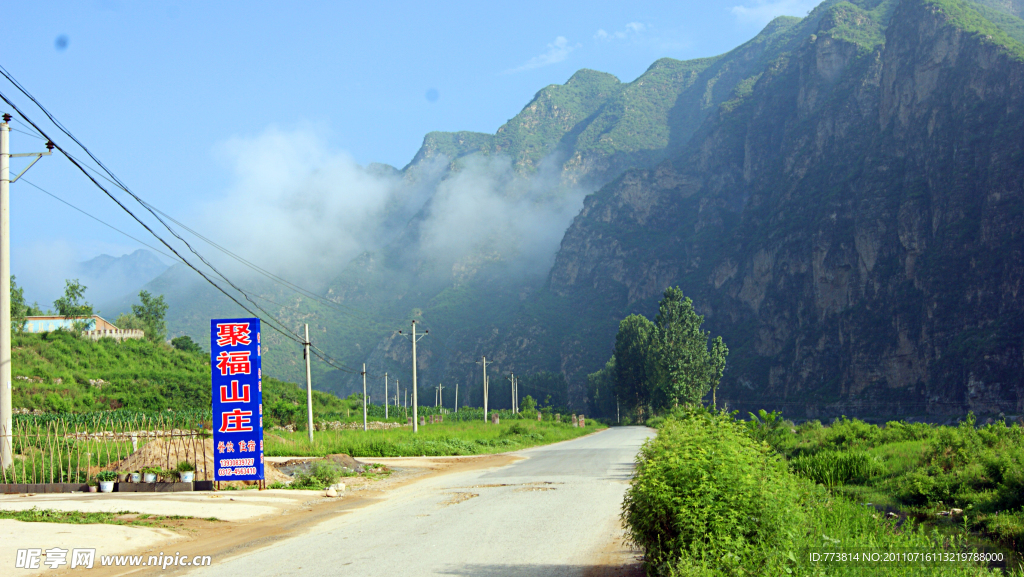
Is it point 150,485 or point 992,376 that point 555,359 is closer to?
point 992,376

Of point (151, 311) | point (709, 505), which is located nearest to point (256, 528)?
point (709, 505)

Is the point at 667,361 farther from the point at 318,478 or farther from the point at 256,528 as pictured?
the point at 256,528

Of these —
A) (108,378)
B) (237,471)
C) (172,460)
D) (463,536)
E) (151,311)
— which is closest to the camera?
(463,536)

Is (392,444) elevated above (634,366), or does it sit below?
below

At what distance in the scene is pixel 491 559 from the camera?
10.2 metres

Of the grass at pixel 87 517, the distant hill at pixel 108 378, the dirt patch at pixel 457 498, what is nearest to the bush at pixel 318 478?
the dirt patch at pixel 457 498

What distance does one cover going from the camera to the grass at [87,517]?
13.7m

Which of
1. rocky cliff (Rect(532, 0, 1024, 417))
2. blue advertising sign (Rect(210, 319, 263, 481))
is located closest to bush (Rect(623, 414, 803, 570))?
blue advertising sign (Rect(210, 319, 263, 481))

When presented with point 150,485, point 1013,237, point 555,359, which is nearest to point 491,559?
point 150,485

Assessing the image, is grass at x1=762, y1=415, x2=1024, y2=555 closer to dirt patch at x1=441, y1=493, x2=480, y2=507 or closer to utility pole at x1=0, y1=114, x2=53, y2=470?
dirt patch at x1=441, y1=493, x2=480, y2=507

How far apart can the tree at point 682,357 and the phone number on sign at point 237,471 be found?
64.2 metres

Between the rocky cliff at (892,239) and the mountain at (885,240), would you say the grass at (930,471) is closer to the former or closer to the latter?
the rocky cliff at (892,239)

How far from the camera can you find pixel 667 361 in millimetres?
82188

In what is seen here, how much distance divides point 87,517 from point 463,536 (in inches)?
326
